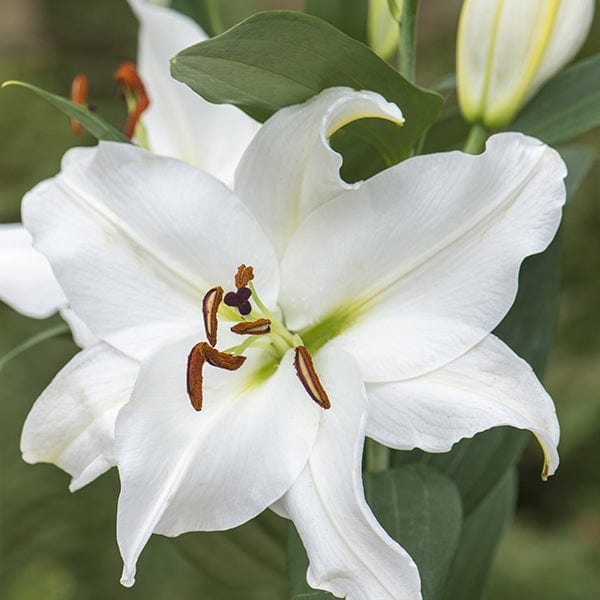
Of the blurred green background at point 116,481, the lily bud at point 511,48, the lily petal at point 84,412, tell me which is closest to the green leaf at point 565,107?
the lily bud at point 511,48

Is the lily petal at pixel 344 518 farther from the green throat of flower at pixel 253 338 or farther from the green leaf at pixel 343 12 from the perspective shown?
the green leaf at pixel 343 12

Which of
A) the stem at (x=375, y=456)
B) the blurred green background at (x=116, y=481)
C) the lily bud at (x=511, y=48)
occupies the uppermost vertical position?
the lily bud at (x=511, y=48)

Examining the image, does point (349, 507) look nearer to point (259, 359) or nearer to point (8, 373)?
point (259, 359)

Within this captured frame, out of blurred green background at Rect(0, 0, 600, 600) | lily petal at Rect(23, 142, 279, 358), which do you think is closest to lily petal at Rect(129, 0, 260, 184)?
lily petal at Rect(23, 142, 279, 358)

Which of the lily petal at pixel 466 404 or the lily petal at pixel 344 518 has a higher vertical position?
the lily petal at pixel 466 404

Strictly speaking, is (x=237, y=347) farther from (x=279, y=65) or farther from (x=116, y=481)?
(x=116, y=481)

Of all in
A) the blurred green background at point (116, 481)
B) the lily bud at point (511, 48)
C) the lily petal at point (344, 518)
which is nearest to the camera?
the lily petal at point (344, 518)

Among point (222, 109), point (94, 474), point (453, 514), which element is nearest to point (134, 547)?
point (94, 474)
